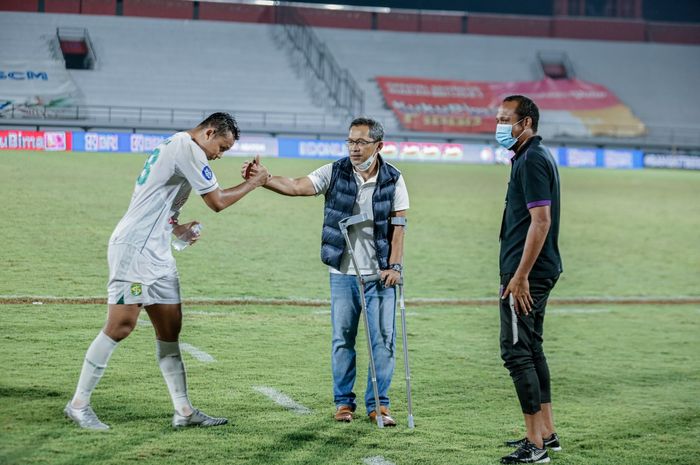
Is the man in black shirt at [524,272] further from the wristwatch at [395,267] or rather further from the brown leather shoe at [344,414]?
the brown leather shoe at [344,414]

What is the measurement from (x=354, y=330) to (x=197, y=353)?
9.08 feet

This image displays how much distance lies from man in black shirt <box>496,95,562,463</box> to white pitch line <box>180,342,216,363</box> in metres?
3.64

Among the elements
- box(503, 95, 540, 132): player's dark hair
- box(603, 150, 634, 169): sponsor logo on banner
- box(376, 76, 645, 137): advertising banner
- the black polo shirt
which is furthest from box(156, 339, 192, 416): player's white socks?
box(376, 76, 645, 137): advertising banner

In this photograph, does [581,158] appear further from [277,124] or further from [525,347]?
[525,347]

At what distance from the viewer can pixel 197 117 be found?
3828 cm

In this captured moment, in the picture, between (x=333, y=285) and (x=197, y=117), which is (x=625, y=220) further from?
(x=197, y=117)

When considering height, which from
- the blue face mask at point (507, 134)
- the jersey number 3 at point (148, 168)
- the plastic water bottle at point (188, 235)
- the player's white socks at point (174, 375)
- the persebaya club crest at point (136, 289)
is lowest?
the player's white socks at point (174, 375)

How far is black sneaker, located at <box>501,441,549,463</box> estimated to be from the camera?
6090mm

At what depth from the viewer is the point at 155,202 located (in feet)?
20.7

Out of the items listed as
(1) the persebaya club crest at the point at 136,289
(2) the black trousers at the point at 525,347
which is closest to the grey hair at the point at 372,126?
(2) the black trousers at the point at 525,347

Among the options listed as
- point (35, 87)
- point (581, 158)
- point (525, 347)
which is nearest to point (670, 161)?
point (581, 158)

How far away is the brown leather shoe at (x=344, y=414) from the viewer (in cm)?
690

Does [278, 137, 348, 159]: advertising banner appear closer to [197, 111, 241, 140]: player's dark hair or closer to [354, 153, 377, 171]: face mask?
[354, 153, 377, 171]: face mask

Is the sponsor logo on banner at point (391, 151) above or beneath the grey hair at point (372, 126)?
above
